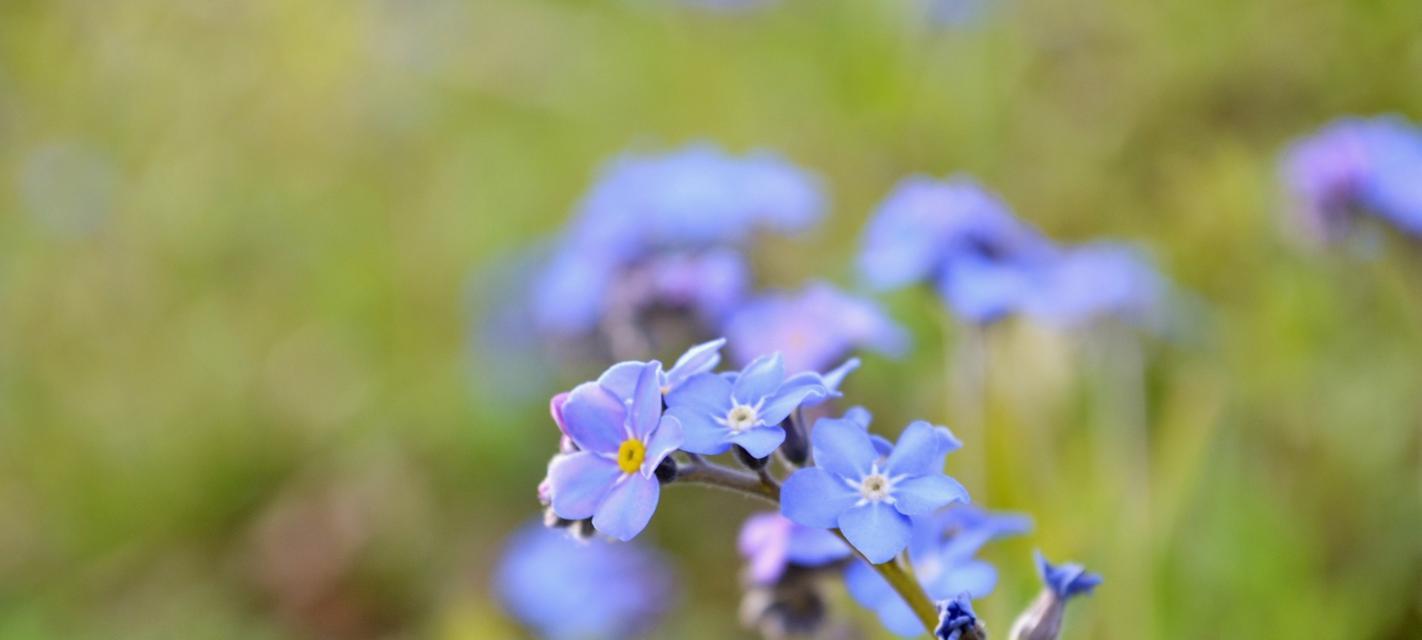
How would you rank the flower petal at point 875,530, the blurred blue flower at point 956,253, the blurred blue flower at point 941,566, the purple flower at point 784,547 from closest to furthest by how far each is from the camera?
the flower petal at point 875,530 < the blurred blue flower at point 941,566 < the purple flower at point 784,547 < the blurred blue flower at point 956,253

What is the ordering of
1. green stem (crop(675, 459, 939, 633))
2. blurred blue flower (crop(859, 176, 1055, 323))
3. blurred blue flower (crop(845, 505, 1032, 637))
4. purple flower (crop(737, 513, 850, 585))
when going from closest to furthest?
green stem (crop(675, 459, 939, 633)) < blurred blue flower (crop(845, 505, 1032, 637)) < purple flower (crop(737, 513, 850, 585)) < blurred blue flower (crop(859, 176, 1055, 323))

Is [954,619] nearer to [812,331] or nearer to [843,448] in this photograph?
[843,448]

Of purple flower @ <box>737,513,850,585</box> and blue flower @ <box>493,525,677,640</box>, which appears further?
blue flower @ <box>493,525,677,640</box>

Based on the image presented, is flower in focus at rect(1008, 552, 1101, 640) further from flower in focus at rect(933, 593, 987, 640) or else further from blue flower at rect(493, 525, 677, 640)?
blue flower at rect(493, 525, 677, 640)

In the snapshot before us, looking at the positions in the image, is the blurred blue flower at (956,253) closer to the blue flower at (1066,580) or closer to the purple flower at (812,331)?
the purple flower at (812,331)

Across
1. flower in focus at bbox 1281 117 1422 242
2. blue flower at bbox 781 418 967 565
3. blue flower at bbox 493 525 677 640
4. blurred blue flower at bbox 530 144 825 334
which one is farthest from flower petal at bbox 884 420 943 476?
flower in focus at bbox 1281 117 1422 242

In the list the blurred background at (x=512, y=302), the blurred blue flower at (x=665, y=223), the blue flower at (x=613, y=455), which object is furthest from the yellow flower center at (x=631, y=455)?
the blurred blue flower at (x=665, y=223)
